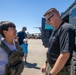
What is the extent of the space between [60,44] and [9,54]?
681mm

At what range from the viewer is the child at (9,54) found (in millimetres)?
3363

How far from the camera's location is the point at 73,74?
Answer: 623 cm

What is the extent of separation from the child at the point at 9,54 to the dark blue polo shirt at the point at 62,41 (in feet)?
1.71

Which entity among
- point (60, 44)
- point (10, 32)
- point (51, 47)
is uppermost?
point (10, 32)

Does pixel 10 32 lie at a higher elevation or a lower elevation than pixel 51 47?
higher

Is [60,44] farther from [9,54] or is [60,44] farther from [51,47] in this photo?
[9,54]

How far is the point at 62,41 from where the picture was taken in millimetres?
3490

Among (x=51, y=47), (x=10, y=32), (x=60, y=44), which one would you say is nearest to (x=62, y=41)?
(x=60, y=44)

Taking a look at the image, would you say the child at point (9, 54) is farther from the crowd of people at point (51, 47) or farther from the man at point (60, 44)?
the man at point (60, 44)

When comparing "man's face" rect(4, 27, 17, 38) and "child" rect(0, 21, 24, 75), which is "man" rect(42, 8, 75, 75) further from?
"man's face" rect(4, 27, 17, 38)

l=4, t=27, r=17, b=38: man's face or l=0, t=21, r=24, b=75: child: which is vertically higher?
l=4, t=27, r=17, b=38: man's face

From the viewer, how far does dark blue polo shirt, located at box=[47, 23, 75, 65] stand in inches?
Answer: 135

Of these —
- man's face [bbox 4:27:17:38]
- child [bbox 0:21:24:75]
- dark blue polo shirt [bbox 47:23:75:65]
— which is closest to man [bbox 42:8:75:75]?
dark blue polo shirt [bbox 47:23:75:65]

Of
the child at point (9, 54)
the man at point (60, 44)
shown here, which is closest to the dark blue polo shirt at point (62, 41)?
the man at point (60, 44)
